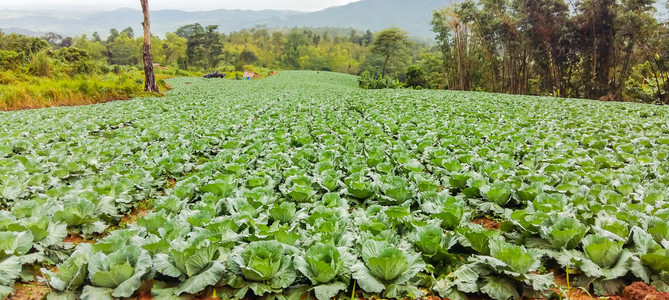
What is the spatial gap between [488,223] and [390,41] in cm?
5002

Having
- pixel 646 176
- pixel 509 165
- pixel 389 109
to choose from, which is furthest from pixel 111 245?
pixel 389 109

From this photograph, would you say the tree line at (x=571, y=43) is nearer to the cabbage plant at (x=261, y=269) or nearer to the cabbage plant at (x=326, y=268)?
the cabbage plant at (x=326, y=268)

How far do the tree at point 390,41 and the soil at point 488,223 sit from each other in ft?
161

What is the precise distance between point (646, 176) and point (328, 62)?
2969 inches

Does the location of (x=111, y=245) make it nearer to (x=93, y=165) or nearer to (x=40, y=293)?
(x=40, y=293)

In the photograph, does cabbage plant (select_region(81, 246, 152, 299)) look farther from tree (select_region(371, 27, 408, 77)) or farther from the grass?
tree (select_region(371, 27, 408, 77))

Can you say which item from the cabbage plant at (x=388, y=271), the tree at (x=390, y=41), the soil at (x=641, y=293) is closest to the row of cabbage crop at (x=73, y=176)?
the cabbage plant at (x=388, y=271)

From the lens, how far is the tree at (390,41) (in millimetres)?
48875

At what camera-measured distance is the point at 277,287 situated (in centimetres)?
203

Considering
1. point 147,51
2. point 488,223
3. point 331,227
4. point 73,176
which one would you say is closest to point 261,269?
point 331,227

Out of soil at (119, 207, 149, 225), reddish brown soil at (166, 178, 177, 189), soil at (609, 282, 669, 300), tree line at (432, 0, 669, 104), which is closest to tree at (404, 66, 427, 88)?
tree line at (432, 0, 669, 104)

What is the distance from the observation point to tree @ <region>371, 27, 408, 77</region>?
48875 mm

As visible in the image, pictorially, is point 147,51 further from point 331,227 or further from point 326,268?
point 326,268

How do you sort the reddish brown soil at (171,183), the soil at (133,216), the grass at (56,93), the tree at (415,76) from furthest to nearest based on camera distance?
the tree at (415,76), the grass at (56,93), the reddish brown soil at (171,183), the soil at (133,216)
